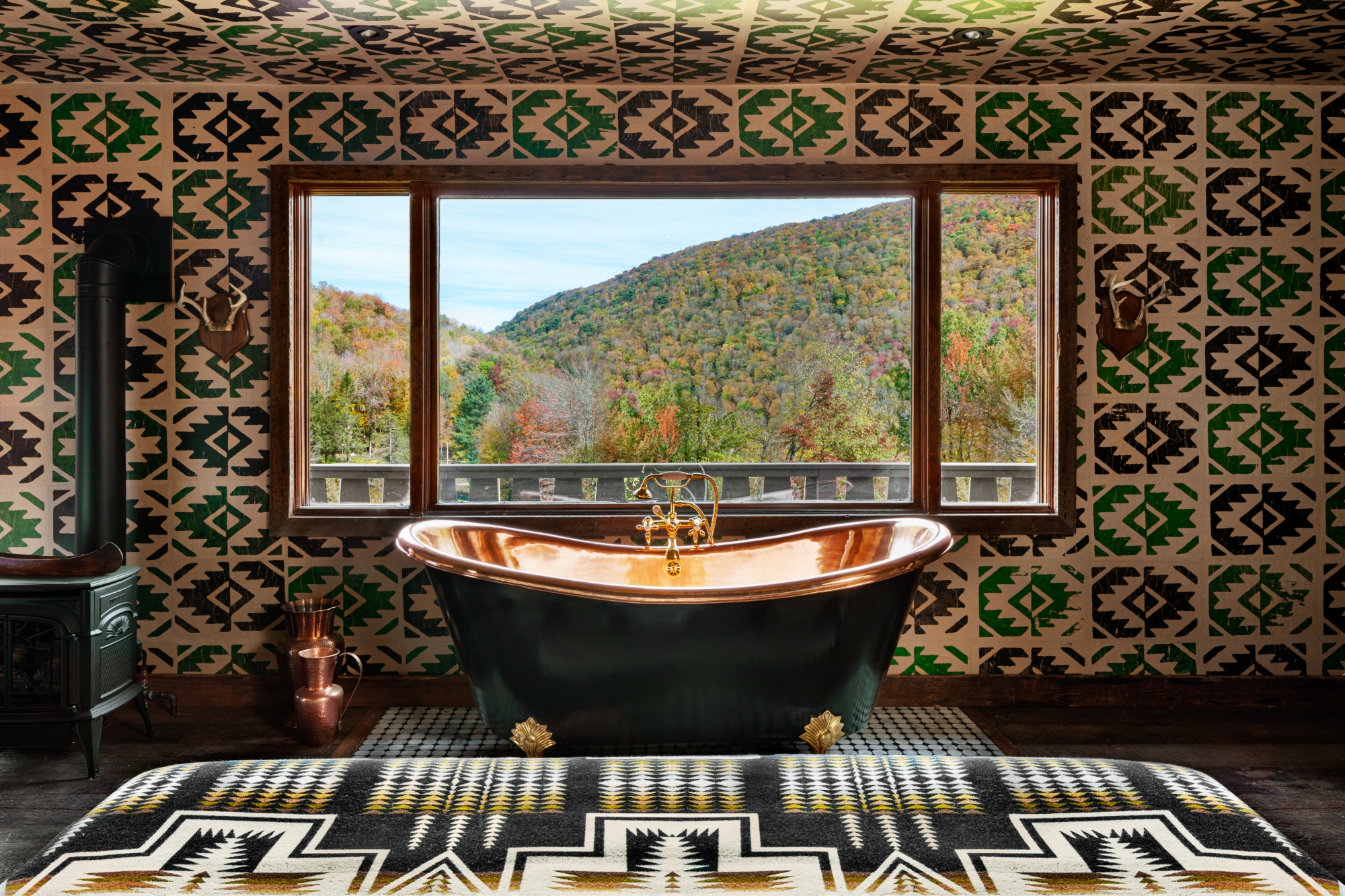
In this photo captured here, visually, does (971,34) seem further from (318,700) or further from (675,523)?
(318,700)

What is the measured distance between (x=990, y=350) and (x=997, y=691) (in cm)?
140

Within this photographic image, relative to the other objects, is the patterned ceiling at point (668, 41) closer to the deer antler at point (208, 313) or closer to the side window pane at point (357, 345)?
the side window pane at point (357, 345)

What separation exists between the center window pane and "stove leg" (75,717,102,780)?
1.41 metres

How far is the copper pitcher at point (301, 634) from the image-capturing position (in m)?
3.15

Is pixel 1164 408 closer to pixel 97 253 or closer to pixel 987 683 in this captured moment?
pixel 987 683

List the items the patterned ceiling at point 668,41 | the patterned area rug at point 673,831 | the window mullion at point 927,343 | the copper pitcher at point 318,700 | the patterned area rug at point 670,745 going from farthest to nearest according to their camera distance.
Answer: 1. the window mullion at point 927,343
2. the copper pitcher at point 318,700
3. the patterned area rug at point 670,745
4. the patterned ceiling at point 668,41
5. the patterned area rug at point 673,831

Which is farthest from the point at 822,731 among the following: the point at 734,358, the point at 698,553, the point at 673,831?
the point at 673,831

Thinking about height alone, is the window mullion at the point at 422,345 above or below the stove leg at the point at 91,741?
above

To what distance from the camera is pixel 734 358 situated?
3584 millimetres

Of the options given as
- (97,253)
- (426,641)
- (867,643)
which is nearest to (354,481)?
(426,641)

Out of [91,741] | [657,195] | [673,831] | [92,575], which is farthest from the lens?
[657,195]

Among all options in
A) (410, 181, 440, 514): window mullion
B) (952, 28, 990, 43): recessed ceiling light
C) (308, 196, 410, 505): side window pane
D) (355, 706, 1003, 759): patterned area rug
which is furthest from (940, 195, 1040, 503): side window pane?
(308, 196, 410, 505): side window pane

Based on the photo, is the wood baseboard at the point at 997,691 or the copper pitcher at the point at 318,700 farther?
the wood baseboard at the point at 997,691

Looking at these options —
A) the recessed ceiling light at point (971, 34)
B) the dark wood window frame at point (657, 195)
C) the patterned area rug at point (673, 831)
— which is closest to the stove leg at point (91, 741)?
the dark wood window frame at point (657, 195)
